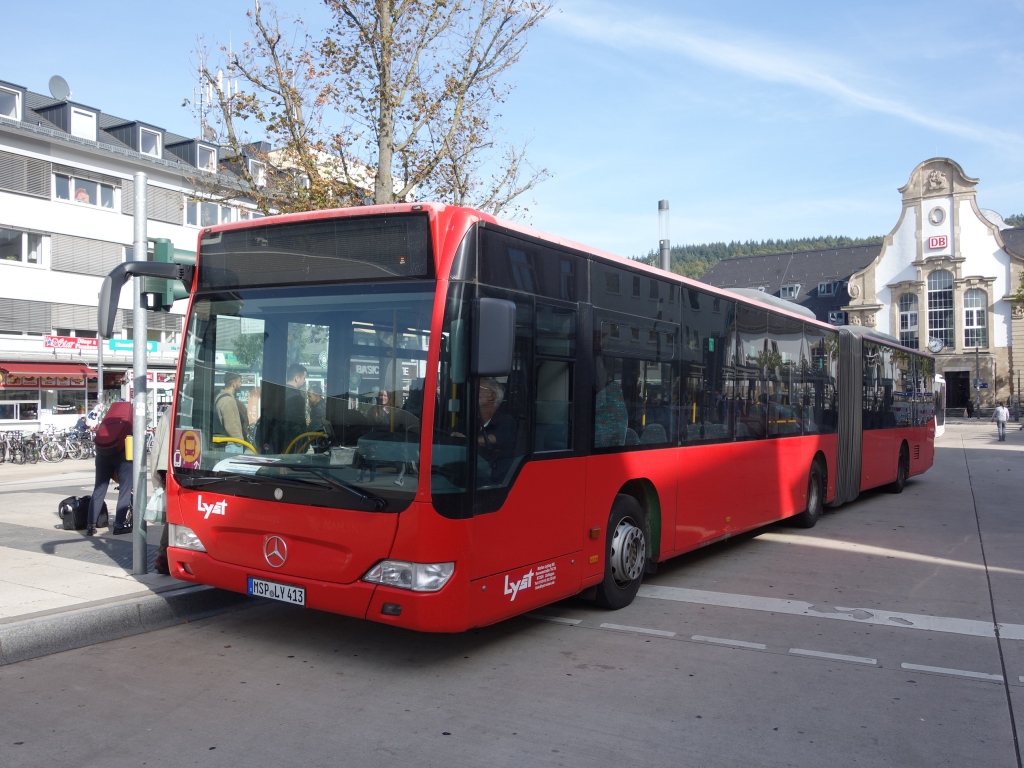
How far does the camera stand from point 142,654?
6.18m

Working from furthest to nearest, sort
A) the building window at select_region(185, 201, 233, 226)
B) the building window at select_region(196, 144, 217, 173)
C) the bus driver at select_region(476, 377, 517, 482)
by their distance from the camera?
the building window at select_region(196, 144, 217, 173) → the building window at select_region(185, 201, 233, 226) → the bus driver at select_region(476, 377, 517, 482)

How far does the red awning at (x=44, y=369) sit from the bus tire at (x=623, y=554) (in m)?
30.6

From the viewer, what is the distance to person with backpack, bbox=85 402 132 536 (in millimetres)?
10305

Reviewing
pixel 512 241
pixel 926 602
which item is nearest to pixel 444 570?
pixel 512 241

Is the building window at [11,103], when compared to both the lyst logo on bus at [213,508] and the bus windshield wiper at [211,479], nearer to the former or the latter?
the bus windshield wiper at [211,479]

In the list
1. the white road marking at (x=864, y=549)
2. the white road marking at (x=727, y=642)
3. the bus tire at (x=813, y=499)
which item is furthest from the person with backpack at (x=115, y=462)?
the bus tire at (x=813, y=499)

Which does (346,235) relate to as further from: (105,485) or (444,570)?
(105,485)

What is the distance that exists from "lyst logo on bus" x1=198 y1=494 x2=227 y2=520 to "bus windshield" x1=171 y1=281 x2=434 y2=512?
0.13 meters

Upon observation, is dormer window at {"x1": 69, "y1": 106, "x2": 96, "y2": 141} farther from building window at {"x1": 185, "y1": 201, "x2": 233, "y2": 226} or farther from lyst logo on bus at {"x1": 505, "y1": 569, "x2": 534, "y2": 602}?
lyst logo on bus at {"x1": 505, "y1": 569, "x2": 534, "y2": 602}

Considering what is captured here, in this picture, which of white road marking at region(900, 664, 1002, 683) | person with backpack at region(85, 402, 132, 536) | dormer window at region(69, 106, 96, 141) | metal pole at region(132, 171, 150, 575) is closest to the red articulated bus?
metal pole at region(132, 171, 150, 575)

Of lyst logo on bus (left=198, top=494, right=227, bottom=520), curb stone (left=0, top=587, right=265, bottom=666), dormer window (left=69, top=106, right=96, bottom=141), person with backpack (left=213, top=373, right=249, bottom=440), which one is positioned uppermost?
dormer window (left=69, top=106, right=96, bottom=141)

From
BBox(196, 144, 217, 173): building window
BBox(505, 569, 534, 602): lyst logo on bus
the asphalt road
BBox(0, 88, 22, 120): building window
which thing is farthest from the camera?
BBox(196, 144, 217, 173): building window

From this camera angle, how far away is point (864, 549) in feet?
35.6

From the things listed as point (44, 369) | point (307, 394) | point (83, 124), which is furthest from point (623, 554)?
point (83, 124)
